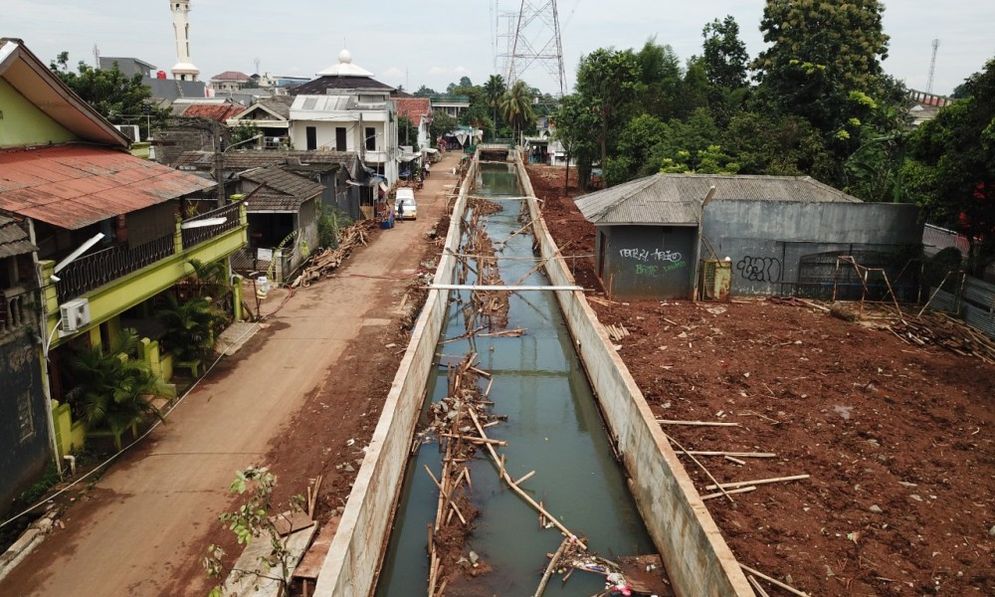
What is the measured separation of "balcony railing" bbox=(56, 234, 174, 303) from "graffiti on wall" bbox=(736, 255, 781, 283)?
54.6 feet

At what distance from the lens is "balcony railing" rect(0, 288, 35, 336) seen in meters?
10.5

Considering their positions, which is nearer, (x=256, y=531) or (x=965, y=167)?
(x=256, y=531)

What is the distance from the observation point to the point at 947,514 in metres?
11.0

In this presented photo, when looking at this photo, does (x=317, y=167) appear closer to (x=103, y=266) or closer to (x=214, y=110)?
(x=103, y=266)

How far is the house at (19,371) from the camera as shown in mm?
10391

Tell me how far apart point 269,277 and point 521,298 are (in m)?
9.33

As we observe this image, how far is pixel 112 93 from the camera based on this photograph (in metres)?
33.8

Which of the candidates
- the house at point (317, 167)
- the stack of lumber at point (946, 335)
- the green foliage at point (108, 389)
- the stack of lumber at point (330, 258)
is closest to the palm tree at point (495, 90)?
the house at point (317, 167)

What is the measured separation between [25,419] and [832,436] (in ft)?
45.1

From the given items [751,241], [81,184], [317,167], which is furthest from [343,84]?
[81,184]

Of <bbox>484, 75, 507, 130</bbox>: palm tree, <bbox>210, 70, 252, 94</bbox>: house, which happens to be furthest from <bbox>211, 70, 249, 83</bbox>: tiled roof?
<bbox>484, 75, 507, 130</bbox>: palm tree

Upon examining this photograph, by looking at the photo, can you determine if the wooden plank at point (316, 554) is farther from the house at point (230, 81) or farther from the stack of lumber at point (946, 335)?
the house at point (230, 81)

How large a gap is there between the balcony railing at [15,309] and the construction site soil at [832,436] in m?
10.9

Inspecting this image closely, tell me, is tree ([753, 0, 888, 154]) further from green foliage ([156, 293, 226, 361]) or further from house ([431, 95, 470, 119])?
house ([431, 95, 470, 119])
